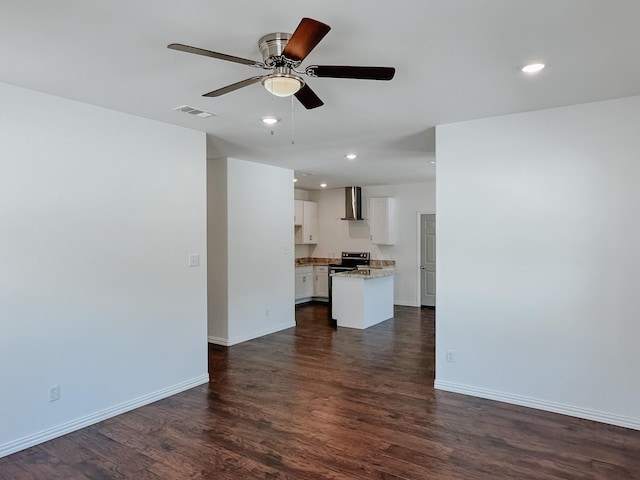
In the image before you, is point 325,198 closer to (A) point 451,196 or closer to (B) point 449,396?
(A) point 451,196

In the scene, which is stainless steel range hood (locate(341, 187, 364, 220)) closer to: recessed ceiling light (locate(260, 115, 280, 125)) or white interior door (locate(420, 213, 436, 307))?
white interior door (locate(420, 213, 436, 307))

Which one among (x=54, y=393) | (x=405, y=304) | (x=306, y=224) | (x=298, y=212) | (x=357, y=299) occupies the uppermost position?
(x=298, y=212)

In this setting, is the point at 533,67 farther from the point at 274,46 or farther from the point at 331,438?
the point at 331,438

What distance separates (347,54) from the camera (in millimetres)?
2424

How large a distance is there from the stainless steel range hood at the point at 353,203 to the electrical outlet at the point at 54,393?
6700mm

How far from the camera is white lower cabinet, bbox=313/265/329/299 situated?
364 inches

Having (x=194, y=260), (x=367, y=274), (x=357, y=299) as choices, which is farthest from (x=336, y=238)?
(x=194, y=260)

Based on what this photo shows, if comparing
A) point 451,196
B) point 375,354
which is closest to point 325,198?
point 375,354

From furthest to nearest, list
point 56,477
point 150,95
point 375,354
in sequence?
1. point 375,354
2. point 150,95
3. point 56,477

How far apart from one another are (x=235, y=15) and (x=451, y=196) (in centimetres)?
276

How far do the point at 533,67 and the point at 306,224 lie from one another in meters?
6.93

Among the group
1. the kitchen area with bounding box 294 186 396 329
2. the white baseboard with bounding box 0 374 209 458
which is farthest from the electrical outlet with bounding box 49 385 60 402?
the kitchen area with bounding box 294 186 396 329

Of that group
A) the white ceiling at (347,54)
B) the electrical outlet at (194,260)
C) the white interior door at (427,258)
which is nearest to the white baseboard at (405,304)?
the white interior door at (427,258)

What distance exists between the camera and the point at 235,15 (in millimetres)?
1987
